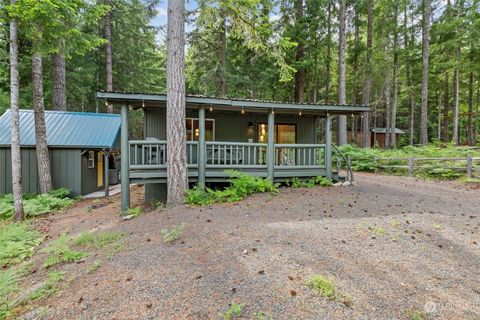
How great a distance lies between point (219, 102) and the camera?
27.4ft

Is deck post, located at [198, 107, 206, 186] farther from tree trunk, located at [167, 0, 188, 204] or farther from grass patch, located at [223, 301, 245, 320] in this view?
grass patch, located at [223, 301, 245, 320]

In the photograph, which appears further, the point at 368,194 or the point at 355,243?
the point at 368,194

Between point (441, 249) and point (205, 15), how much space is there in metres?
7.76

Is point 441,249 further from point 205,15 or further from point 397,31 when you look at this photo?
point 397,31

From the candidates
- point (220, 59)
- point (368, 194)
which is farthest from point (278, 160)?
point (220, 59)

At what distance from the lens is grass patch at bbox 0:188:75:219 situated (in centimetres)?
855

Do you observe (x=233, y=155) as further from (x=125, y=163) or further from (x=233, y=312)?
(x=233, y=312)

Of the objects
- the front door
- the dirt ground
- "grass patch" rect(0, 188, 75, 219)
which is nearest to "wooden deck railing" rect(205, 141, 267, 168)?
the dirt ground

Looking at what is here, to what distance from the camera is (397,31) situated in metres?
20.4

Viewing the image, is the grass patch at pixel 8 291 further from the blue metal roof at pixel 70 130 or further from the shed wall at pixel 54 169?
the blue metal roof at pixel 70 130

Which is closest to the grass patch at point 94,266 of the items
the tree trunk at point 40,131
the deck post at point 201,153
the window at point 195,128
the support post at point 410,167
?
the deck post at point 201,153

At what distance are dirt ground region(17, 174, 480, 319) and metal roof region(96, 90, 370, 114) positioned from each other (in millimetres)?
3355

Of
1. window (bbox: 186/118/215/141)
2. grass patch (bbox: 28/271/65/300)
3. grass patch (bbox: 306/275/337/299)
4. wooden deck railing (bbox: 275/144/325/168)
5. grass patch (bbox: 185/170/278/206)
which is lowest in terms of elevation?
grass patch (bbox: 28/271/65/300)

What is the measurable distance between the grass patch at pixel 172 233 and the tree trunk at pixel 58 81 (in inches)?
465
